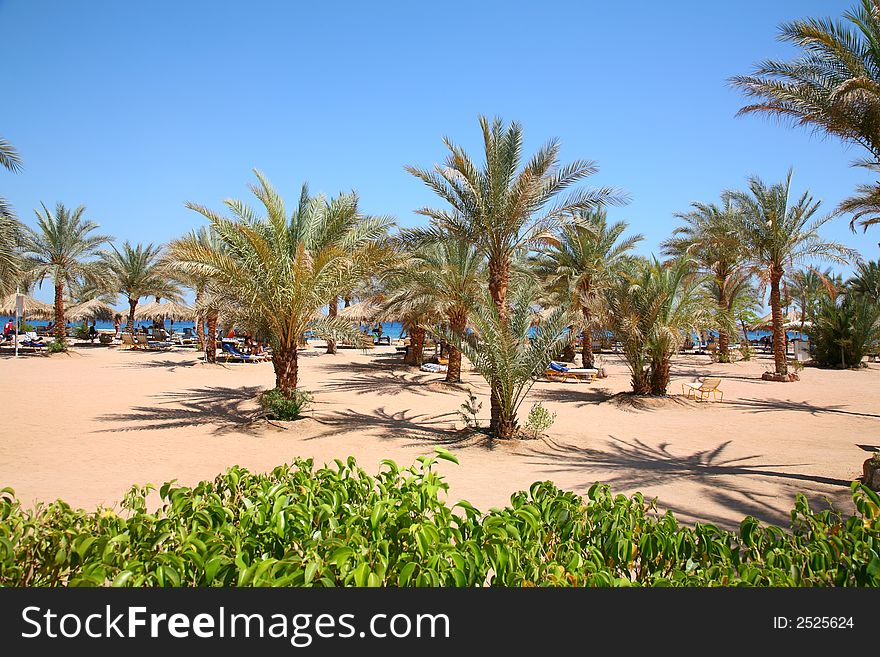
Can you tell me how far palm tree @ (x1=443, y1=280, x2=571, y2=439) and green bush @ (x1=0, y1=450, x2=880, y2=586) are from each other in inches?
269

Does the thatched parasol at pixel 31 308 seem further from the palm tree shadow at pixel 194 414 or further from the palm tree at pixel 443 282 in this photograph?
the palm tree at pixel 443 282

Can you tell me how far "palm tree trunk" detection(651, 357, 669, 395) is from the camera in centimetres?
1566

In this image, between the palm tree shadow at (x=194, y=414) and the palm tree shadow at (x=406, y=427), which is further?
the palm tree shadow at (x=194, y=414)

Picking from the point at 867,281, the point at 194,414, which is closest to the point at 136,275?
the point at 194,414

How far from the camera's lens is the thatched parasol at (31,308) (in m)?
36.5

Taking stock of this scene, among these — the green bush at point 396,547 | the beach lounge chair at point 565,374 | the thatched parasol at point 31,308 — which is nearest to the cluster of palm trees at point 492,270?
the beach lounge chair at point 565,374

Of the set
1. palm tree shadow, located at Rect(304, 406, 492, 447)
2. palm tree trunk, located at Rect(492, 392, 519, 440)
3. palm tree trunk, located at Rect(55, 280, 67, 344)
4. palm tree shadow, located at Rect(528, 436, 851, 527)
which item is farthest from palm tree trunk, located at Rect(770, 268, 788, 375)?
palm tree trunk, located at Rect(55, 280, 67, 344)

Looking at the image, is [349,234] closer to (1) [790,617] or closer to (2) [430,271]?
(2) [430,271]

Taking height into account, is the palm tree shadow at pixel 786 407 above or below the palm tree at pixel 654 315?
below

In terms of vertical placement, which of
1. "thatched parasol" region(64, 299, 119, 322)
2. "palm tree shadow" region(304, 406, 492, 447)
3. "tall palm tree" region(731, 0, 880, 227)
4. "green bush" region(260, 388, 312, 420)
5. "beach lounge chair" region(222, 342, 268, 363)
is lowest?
"palm tree shadow" region(304, 406, 492, 447)

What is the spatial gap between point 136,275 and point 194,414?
27750 mm

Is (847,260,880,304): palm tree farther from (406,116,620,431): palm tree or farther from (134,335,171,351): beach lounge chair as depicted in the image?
(134,335,171,351): beach lounge chair

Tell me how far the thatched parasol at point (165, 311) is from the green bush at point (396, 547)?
37.2 m

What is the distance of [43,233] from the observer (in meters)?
27.1
